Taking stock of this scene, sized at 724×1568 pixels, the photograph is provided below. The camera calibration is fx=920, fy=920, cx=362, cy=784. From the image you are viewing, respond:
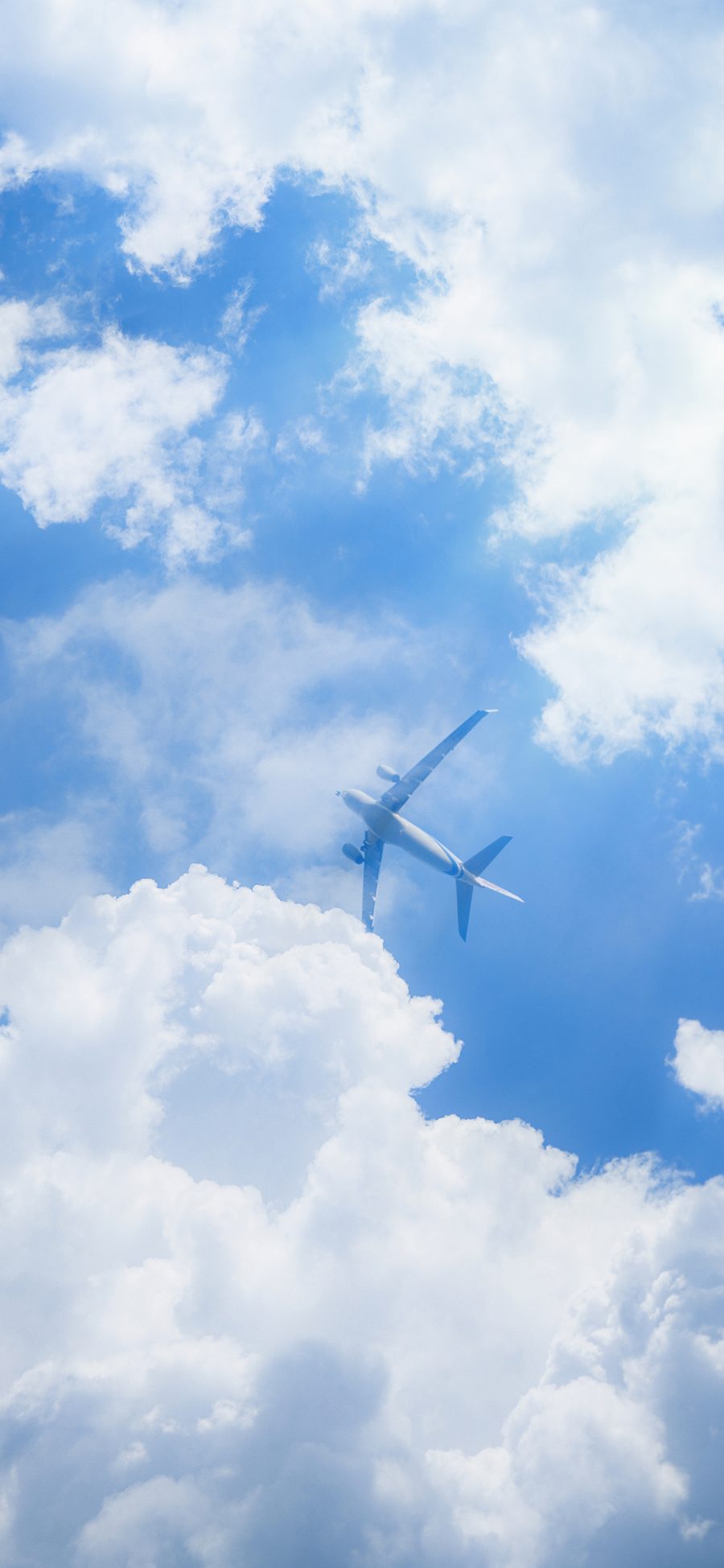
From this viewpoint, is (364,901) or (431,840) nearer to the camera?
(431,840)

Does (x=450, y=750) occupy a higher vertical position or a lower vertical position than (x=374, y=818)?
higher

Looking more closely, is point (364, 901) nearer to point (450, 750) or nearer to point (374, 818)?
point (374, 818)

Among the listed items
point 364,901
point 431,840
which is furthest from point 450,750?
point 364,901

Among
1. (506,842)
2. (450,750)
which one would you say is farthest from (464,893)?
(450,750)

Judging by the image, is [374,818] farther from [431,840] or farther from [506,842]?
[506,842]

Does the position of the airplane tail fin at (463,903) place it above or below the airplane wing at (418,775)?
below
